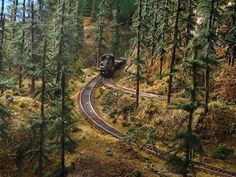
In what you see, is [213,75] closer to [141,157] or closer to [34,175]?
[141,157]

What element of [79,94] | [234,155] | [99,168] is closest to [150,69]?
[79,94]

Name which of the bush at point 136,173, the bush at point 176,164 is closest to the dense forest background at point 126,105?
the bush at point 176,164

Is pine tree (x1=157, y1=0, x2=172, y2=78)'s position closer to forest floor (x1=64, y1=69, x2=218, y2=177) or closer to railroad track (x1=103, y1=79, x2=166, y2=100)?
railroad track (x1=103, y1=79, x2=166, y2=100)

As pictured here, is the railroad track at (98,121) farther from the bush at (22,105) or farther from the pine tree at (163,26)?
the pine tree at (163,26)

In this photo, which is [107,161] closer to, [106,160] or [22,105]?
[106,160]

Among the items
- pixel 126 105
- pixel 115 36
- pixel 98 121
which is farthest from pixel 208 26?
pixel 115 36
